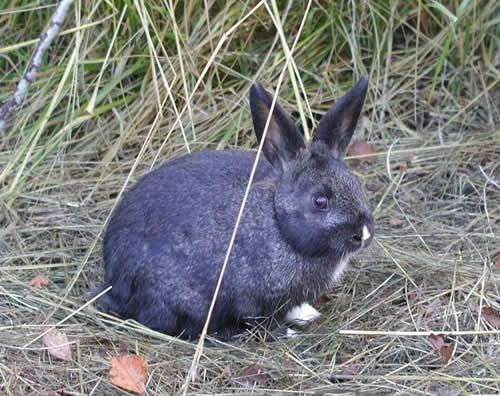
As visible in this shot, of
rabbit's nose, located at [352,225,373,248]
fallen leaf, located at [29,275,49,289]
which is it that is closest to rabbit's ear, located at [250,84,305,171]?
rabbit's nose, located at [352,225,373,248]

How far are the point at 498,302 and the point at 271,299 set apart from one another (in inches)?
50.2

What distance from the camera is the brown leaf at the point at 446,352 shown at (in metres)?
3.64

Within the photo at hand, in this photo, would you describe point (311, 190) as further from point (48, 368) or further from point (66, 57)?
point (66, 57)

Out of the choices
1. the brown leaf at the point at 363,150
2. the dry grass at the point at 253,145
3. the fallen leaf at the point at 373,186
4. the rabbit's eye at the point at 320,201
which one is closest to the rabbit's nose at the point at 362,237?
the rabbit's eye at the point at 320,201

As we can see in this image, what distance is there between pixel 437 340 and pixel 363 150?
2.17m

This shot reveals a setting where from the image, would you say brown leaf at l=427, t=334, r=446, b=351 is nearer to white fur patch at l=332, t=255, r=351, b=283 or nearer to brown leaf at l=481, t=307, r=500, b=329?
brown leaf at l=481, t=307, r=500, b=329

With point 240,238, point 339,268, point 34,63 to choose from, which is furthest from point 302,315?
point 34,63

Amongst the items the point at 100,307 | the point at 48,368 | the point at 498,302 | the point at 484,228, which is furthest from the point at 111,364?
the point at 484,228

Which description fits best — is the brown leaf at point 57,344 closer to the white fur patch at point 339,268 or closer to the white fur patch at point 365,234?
the white fur patch at point 339,268

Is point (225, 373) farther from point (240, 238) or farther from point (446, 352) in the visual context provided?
point (446, 352)

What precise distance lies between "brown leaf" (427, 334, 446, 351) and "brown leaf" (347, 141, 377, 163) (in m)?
2.06

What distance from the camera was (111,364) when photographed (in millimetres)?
3660

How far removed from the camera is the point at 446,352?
3.66m

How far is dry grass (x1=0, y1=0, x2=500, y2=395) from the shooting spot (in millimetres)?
3693
